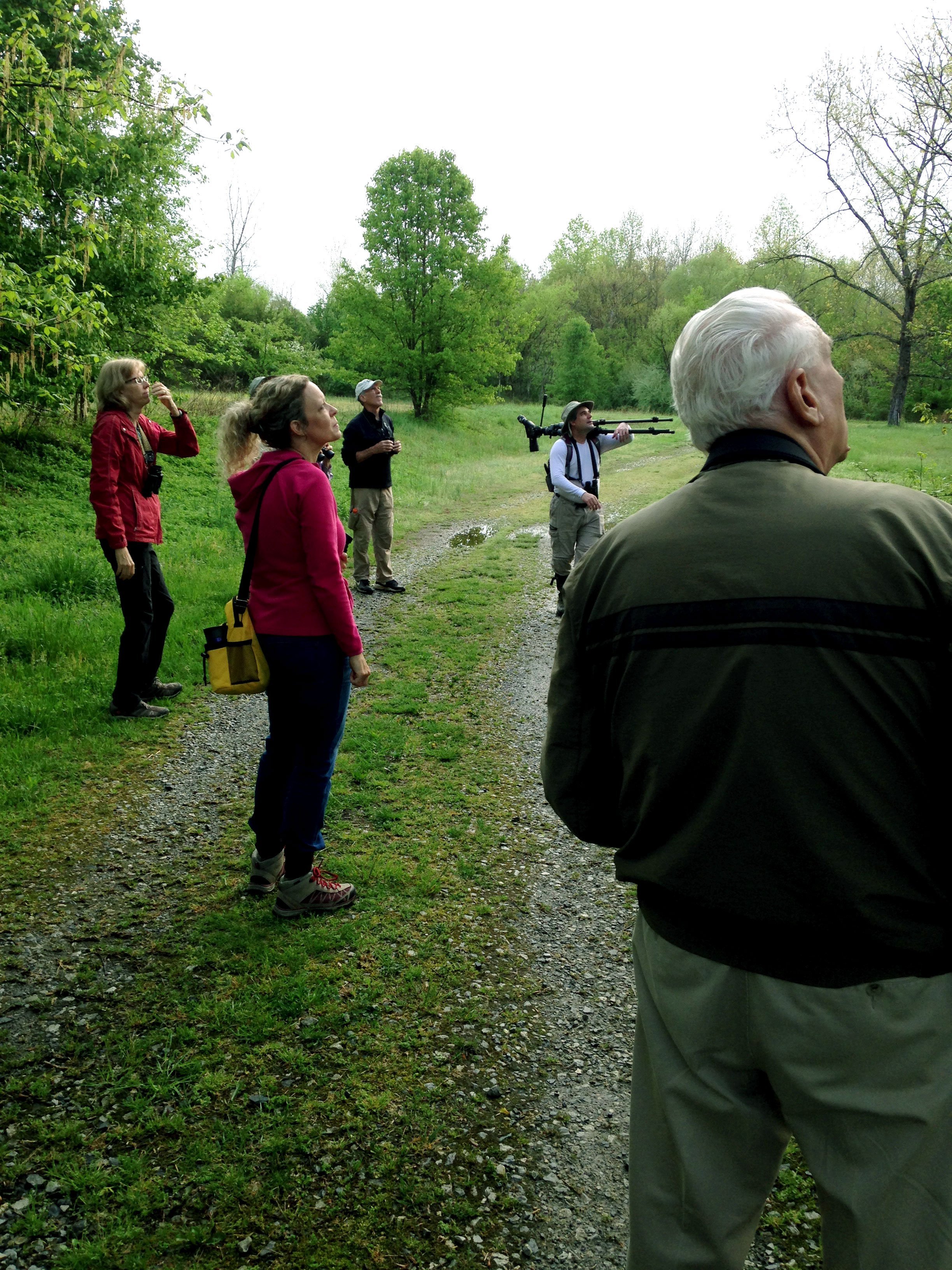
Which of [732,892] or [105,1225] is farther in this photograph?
[105,1225]

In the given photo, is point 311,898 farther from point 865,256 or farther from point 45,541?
point 865,256

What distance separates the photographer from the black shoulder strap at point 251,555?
3.31 metres

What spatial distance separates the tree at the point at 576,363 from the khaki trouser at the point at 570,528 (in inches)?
1570

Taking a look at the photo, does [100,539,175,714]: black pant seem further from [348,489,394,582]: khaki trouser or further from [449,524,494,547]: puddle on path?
[449,524,494,547]: puddle on path

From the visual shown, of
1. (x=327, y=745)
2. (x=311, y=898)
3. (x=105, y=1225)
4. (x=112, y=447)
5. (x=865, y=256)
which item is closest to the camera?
(x=105, y=1225)

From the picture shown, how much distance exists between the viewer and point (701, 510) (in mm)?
1458

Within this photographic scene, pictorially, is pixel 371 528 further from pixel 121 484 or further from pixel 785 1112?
pixel 785 1112

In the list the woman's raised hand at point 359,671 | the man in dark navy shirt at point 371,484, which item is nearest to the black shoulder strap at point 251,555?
the woman's raised hand at point 359,671

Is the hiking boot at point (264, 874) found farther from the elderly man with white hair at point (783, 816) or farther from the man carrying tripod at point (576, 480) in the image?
the man carrying tripod at point (576, 480)

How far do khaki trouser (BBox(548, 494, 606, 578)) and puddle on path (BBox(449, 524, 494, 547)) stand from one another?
420cm

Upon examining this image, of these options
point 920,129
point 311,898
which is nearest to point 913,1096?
point 311,898

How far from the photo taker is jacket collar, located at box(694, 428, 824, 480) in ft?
4.85

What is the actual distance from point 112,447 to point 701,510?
192 inches

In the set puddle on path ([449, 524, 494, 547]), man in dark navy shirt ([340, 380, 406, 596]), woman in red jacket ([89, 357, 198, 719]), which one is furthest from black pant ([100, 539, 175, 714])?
puddle on path ([449, 524, 494, 547])
